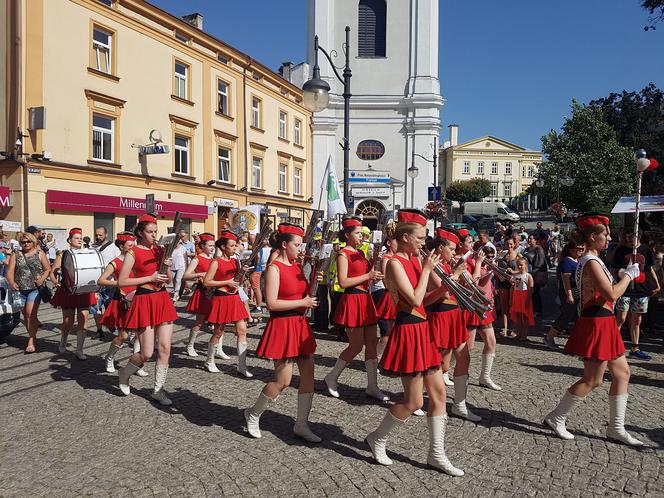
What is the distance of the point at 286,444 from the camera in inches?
192

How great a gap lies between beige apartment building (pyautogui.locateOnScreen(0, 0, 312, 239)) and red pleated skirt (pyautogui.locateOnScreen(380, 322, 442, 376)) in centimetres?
1425

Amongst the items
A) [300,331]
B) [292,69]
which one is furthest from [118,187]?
[292,69]

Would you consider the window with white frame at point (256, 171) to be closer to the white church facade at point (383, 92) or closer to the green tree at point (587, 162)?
the white church facade at point (383, 92)

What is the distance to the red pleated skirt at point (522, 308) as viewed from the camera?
955 centimetres

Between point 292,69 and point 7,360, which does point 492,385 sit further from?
point 292,69

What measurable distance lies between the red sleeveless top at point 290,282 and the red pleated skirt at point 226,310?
2.44 metres

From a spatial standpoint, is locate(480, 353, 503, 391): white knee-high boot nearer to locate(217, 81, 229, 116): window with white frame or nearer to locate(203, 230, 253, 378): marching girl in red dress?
locate(203, 230, 253, 378): marching girl in red dress

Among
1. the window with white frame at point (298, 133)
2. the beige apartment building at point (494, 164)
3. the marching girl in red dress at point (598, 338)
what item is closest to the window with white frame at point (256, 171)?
the window with white frame at point (298, 133)

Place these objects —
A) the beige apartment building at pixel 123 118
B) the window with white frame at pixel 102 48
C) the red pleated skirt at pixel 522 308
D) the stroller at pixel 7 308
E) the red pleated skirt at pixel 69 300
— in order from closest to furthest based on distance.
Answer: the red pleated skirt at pixel 69 300
the stroller at pixel 7 308
the red pleated skirt at pixel 522 308
the beige apartment building at pixel 123 118
the window with white frame at pixel 102 48

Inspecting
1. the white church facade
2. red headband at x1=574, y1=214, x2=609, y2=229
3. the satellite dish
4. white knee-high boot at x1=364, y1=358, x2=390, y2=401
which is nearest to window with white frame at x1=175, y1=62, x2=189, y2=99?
the satellite dish

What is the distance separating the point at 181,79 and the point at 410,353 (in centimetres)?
2394

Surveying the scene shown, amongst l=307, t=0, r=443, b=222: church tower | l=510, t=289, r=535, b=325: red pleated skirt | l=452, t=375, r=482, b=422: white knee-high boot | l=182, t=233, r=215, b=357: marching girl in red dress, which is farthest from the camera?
l=307, t=0, r=443, b=222: church tower

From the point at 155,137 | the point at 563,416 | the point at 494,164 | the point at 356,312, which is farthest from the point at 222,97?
the point at 494,164

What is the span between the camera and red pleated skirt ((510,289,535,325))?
9.55 meters
